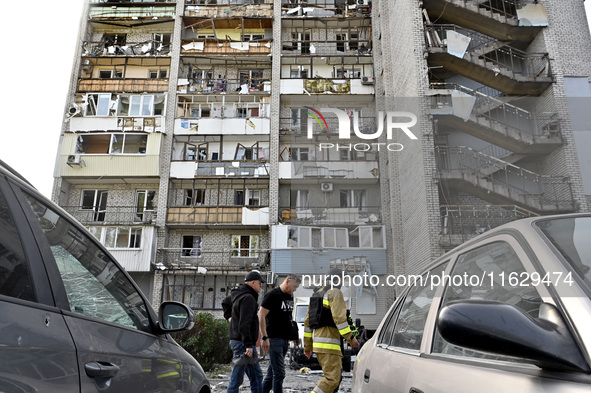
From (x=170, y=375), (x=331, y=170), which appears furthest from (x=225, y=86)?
(x=170, y=375)

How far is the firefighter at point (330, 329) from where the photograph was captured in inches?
218

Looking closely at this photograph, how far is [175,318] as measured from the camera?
9.02ft

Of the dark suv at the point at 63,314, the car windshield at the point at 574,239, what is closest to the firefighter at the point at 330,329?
the dark suv at the point at 63,314

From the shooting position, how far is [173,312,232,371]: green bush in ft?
37.0

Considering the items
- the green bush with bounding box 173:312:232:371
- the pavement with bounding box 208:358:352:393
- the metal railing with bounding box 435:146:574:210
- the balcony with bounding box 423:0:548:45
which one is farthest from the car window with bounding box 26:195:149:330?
the balcony with bounding box 423:0:548:45

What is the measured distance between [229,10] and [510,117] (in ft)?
61.8

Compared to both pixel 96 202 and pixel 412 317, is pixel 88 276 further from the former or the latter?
pixel 96 202

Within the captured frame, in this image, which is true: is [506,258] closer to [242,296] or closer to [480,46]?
[242,296]

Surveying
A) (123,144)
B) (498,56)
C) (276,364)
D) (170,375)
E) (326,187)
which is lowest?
(276,364)

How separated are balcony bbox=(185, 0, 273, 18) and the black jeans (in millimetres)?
27702

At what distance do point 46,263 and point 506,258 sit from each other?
1.60m

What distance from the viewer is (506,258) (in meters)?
1.70

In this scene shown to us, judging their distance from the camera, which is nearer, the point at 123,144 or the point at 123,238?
the point at 123,238

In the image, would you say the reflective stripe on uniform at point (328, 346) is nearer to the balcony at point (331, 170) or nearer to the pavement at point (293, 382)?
the pavement at point (293, 382)
